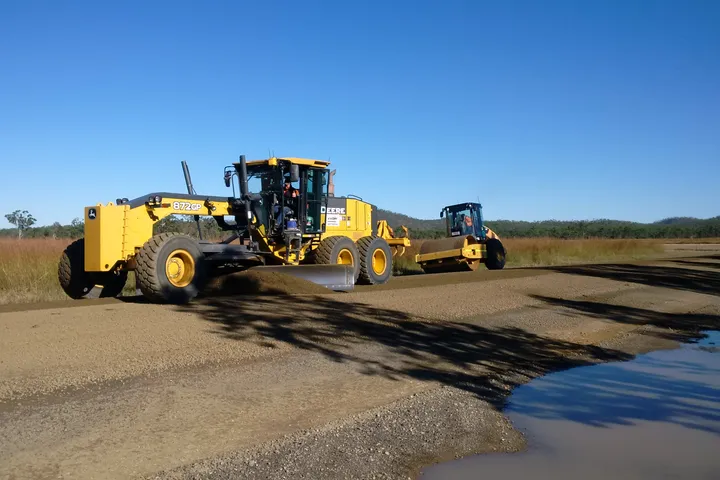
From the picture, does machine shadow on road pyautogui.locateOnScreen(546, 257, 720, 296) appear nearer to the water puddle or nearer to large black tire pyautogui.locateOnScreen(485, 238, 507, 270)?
large black tire pyautogui.locateOnScreen(485, 238, 507, 270)

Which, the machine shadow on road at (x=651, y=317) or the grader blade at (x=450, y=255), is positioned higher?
the grader blade at (x=450, y=255)

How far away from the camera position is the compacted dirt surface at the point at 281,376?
16.6 ft

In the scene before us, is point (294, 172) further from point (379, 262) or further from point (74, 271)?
point (74, 271)

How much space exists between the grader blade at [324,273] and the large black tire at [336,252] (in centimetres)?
124

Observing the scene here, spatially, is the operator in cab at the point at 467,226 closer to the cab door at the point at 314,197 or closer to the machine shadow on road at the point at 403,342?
the cab door at the point at 314,197

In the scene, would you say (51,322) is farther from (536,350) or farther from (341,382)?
(536,350)

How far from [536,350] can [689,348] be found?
8.47 feet

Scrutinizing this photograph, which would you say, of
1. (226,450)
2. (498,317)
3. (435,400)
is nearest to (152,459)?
(226,450)

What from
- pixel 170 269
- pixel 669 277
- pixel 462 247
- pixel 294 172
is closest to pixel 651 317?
pixel 294 172

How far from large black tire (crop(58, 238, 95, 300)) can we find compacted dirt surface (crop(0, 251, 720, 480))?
1057 mm

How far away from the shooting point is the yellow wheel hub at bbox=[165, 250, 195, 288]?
40.0ft

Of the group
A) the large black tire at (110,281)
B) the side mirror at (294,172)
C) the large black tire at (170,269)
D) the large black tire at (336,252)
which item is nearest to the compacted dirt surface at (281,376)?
the large black tire at (170,269)

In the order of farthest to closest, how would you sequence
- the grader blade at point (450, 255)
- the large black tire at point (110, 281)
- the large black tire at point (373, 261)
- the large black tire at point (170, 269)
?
the grader blade at point (450, 255), the large black tire at point (373, 261), the large black tire at point (110, 281), the large black tire at point (170, 269)

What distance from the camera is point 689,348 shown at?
10.4 m
